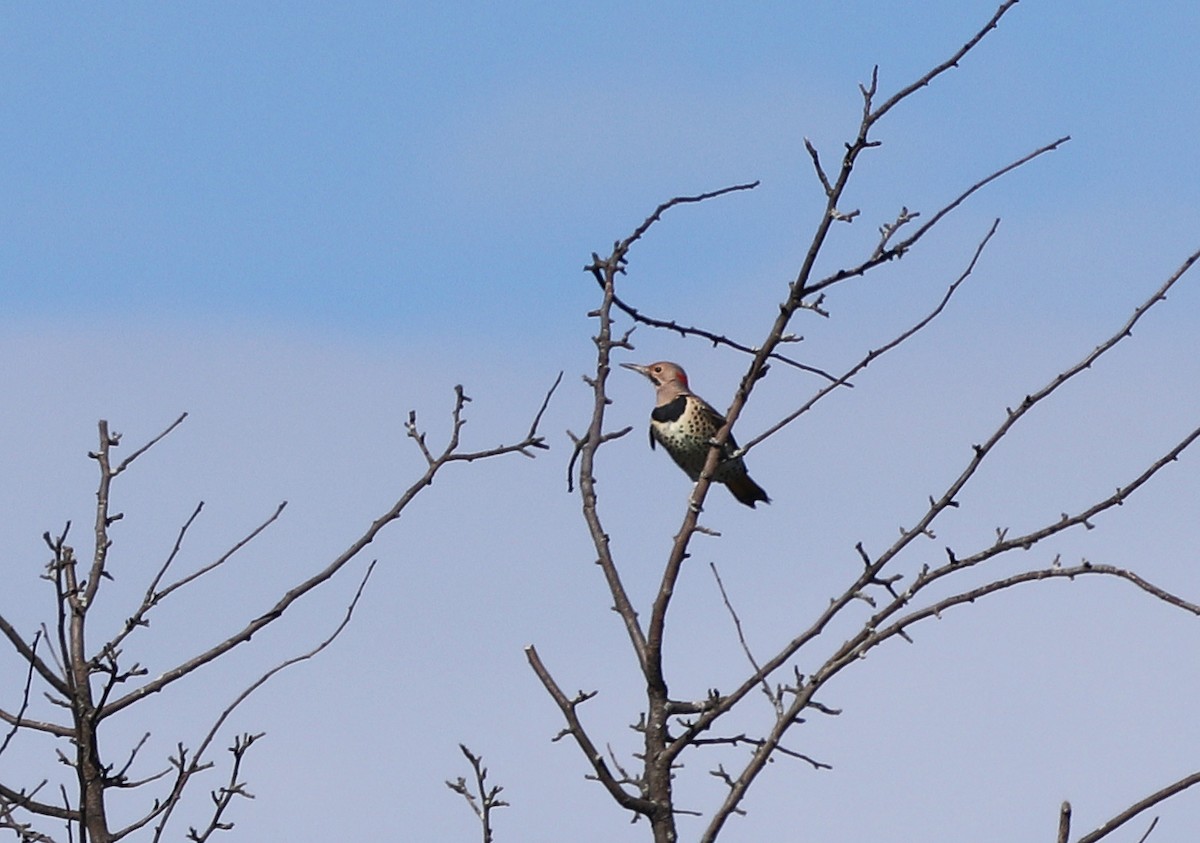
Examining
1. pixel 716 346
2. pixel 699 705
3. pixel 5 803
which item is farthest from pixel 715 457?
pixel 5 803

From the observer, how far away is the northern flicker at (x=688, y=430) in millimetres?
10133

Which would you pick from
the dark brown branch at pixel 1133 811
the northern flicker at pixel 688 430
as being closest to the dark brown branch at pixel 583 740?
the dark brown branch at pixel 1133 811

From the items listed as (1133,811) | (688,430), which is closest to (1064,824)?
(1133,811)

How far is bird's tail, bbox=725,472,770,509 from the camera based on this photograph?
1047 centimetres

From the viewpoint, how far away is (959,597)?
4156mm

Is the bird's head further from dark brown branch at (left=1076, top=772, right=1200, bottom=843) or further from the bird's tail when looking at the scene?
dark brown branch at (left=1076, top=772, right=1200, bottom=843)

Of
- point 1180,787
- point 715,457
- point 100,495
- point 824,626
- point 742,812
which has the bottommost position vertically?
point 1180,787

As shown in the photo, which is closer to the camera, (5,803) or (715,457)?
(5,803)

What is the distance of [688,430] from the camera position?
10.2m

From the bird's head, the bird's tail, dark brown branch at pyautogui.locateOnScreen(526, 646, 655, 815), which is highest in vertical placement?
the bird's head

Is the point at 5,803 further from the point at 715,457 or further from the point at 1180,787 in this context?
the point at 1180,787

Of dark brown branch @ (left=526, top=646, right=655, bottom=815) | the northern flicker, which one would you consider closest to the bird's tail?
the northern flicker

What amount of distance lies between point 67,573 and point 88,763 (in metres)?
0.50

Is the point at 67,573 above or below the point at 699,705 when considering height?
above
